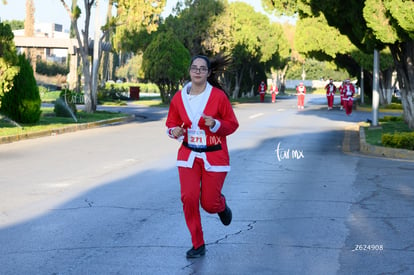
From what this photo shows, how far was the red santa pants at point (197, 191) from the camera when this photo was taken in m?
6.92

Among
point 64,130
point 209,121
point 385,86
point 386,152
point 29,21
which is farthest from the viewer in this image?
point 29,21

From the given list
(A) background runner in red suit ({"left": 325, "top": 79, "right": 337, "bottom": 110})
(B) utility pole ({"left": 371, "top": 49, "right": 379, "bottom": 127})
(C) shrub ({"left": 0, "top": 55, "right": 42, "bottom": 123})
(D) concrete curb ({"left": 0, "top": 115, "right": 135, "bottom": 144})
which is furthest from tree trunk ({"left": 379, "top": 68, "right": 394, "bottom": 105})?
(C) shrub ({"left": 0, "top": 55, "right": 42, "bottom": 123})

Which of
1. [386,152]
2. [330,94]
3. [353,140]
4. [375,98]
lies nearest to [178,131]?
[386,152]

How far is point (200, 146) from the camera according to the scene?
6961mm

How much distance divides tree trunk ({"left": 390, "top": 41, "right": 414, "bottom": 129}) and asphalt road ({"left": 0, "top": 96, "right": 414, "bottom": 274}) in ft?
18.6

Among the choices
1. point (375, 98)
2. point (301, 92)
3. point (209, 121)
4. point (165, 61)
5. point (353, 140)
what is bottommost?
point (353, 140)

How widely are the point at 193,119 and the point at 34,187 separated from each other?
16.9 feet

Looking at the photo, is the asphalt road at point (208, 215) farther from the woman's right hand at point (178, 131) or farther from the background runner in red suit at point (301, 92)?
the background runner in red suit at point (301, 92)

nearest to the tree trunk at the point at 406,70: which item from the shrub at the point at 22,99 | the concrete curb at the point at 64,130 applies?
the concrete curb at the point at 64,130

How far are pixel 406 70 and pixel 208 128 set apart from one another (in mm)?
16704

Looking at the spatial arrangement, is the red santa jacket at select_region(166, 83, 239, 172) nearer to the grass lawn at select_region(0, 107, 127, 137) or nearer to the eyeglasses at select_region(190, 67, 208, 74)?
the eyeglasses at select_region(190, 67, 208, 74)

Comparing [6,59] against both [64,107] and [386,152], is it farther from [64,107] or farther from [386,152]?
[386,152]

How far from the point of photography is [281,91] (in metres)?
99.1

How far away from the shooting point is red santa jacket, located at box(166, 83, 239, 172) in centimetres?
694
